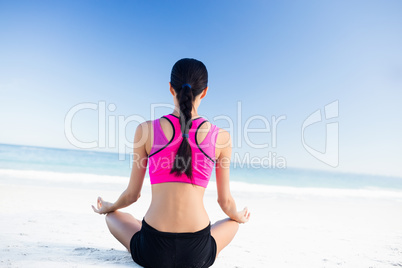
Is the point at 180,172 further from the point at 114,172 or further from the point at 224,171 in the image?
the point at 114,172

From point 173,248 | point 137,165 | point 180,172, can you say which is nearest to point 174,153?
point 180,172

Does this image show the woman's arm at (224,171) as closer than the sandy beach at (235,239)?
Yes

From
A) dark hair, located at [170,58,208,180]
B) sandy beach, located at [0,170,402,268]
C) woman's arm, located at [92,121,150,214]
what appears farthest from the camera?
sandy beach, located at [0,170,402,268]

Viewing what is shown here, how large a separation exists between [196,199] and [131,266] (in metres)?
0.78

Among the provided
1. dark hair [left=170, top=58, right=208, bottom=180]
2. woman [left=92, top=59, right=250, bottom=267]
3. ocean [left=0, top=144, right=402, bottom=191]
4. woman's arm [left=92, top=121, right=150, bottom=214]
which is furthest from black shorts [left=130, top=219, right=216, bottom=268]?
ocean [left=0, top=144, right=402, bottom=191]

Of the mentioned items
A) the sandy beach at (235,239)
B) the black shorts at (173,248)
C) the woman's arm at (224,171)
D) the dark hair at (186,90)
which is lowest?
the sandy beach at (235,239)

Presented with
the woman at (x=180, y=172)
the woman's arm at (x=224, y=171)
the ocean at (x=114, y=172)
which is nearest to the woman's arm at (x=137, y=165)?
the woman at (x=180, y=172)

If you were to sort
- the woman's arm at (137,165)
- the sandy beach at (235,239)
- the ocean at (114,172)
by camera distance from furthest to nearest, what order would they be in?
the ocean at (114,172) < the sandy beach at (235,239) < the woman's arm at (137,165)

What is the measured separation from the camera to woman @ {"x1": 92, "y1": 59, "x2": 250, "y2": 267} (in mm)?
1659

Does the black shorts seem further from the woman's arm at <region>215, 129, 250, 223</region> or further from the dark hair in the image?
the dark hair

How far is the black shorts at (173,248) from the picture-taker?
5.44 ft

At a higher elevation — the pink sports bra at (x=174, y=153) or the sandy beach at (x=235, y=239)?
the pink sports bra at (x=174, y=153)

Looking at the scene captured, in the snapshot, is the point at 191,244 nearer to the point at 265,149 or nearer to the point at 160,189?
the point at 160,189

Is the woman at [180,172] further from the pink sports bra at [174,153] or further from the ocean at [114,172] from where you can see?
the ocean at [114,172]
